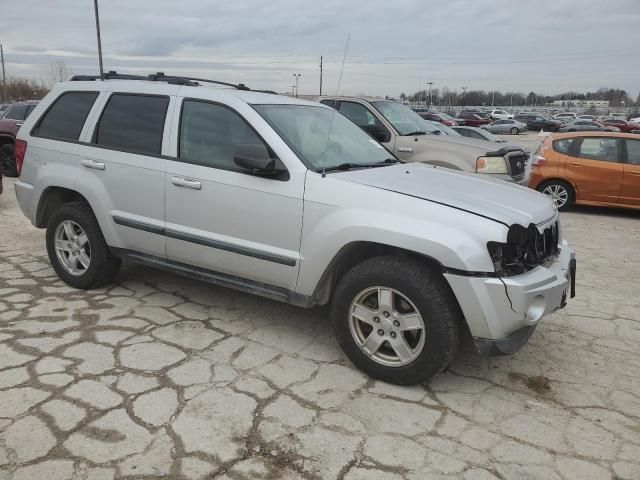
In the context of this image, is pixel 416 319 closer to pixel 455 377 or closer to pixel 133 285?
pixel 455 377

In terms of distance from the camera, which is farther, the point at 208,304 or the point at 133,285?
the point at 133,285

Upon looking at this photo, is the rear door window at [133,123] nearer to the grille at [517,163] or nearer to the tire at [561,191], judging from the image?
the grille at [517,163]

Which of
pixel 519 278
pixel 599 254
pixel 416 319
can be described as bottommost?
pixel 599 254

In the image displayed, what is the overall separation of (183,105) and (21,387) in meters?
2.24

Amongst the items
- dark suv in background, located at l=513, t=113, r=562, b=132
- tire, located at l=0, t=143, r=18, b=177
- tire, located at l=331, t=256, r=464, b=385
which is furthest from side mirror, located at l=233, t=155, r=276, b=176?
dark suv in background, located at l=513, t=113, r=562, b=132

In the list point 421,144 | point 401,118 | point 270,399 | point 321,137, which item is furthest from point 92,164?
point 401,118

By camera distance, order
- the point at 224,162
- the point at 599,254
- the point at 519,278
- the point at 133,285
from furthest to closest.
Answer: the point at 599,254
the point at 133,285
the point at 224,162
the point at 519,278

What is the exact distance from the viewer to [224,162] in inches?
155

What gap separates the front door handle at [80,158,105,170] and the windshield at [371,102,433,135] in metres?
4.84

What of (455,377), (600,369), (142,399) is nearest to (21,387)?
(142,399)

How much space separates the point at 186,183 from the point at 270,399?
1694 millimetres

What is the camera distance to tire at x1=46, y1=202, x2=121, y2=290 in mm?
4684

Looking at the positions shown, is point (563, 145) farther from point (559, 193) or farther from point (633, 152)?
point (633, 152)

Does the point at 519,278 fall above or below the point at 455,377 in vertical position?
above
